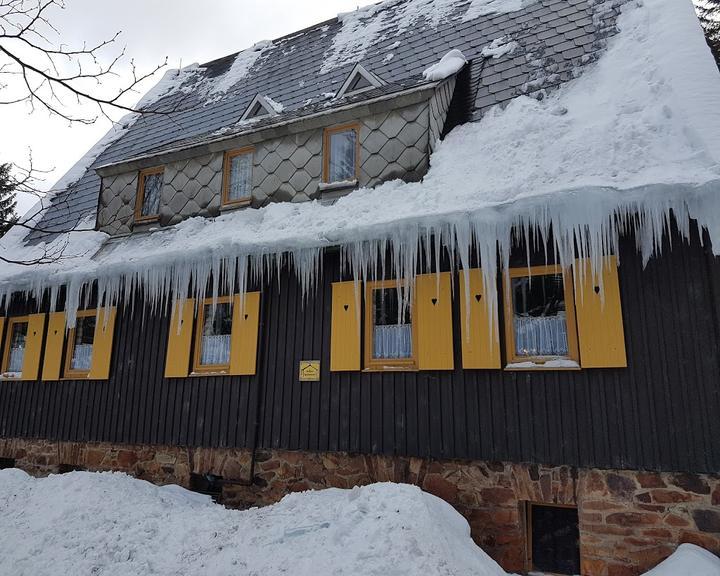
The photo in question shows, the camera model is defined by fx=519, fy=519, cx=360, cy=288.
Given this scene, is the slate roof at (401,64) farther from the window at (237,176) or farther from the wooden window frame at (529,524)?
the wooden window frame at (529,524)

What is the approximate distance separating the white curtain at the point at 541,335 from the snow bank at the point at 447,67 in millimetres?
3092

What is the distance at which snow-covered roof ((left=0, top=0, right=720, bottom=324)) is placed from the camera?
14.9 ft

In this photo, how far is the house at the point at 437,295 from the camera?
4.67m

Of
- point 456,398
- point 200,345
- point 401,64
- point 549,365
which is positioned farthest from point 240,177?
point 549,365

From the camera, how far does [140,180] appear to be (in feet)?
27.9

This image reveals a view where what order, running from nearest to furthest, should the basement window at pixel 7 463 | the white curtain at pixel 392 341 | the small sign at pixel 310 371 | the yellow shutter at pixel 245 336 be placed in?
the white curtain at pixel 392 341, the small sign at pixel 310 371, the yellow shutter at pixel 245 336, the basement window at pixel 7 463

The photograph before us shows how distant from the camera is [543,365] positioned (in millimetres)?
5105

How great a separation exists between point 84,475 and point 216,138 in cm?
477

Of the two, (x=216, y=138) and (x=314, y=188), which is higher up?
(x=216, y=138)

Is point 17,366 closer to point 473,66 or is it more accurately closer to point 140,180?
point 140,180

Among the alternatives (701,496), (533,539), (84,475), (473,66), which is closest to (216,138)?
(473,66)

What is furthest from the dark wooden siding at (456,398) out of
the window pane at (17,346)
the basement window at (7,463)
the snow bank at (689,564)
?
the window pane at (17,346)

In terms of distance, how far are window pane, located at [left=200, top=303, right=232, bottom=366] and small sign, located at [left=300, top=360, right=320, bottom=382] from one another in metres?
1.22

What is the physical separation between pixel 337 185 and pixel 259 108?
9.06 feet
